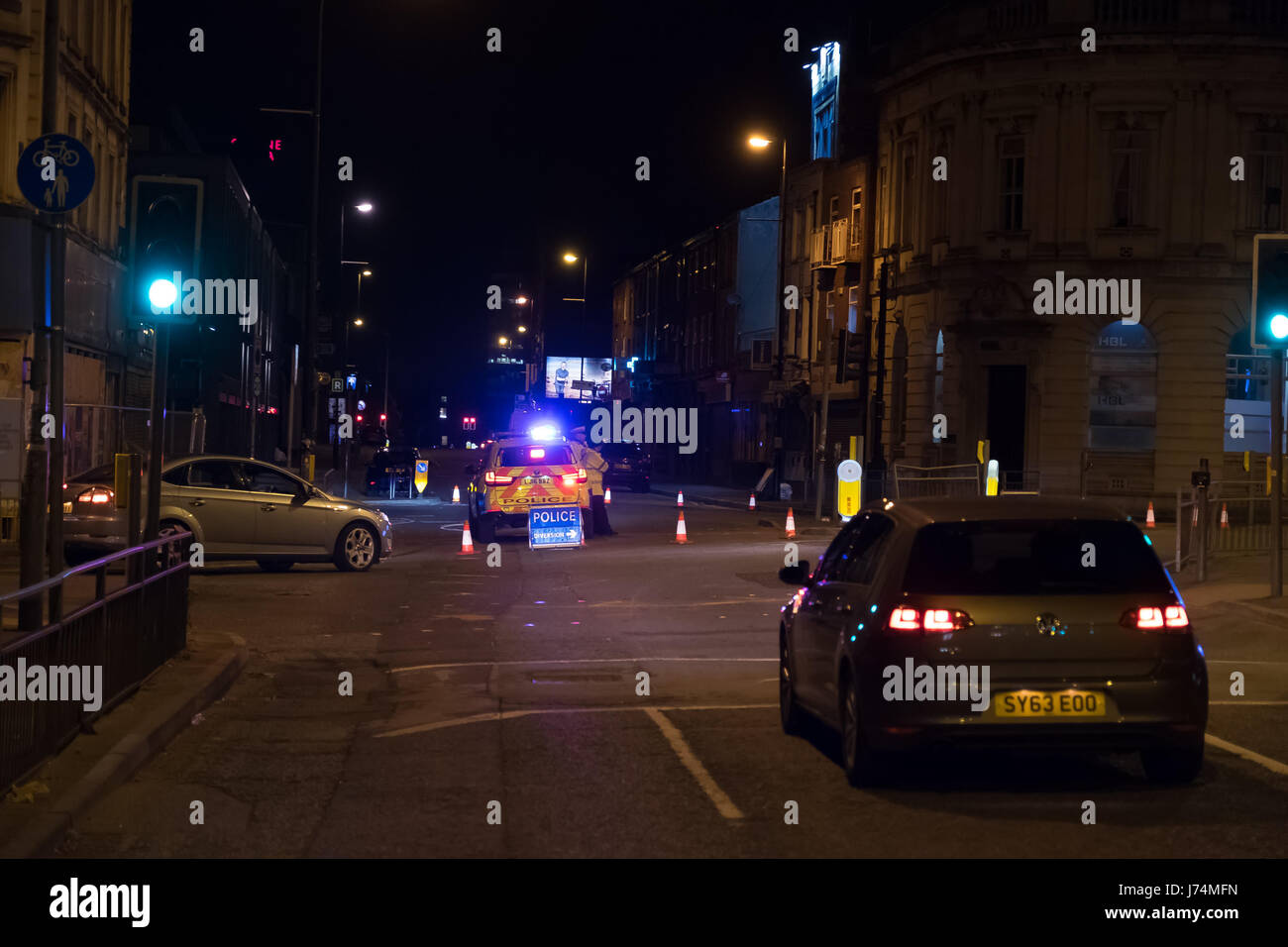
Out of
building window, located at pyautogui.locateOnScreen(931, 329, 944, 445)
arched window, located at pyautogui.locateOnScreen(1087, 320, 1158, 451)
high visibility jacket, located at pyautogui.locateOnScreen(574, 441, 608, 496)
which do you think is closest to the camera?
high visibility jacket, located at pyautogui.locateOnScreen(574, 441, 608, 496)

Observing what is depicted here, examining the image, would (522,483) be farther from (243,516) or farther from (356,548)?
(243,516)

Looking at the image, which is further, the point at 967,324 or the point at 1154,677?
the point at 967,324

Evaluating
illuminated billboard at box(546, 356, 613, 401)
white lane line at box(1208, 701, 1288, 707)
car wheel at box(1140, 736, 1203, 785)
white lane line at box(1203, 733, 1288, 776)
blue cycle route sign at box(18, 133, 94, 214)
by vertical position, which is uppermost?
illuminated billboard at box(546, 356, 613, 401)

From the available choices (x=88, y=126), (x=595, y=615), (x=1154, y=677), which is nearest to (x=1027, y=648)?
(x=1154, y=677)

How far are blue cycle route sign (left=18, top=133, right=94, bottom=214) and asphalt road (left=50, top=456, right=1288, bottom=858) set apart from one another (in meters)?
3.84

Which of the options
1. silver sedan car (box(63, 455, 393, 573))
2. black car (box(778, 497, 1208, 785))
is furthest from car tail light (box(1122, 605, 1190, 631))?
silver sedan car (box(63, 455, 393, 573))


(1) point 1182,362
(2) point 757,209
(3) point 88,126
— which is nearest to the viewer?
(3) point 88,126

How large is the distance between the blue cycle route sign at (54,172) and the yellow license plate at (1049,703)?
7365 millimetres

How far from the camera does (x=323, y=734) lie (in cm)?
1045

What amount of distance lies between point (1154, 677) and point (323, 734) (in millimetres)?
5256

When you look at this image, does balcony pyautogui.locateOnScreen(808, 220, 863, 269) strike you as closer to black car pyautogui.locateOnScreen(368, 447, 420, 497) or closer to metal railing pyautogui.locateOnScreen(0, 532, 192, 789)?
black car pyautogui.locateOnScreen(368, 447, 420, 497)

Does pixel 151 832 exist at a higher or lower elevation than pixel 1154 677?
lower

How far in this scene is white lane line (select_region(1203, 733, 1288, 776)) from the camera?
8.98 metres

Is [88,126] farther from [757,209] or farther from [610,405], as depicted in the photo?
[610,405]
